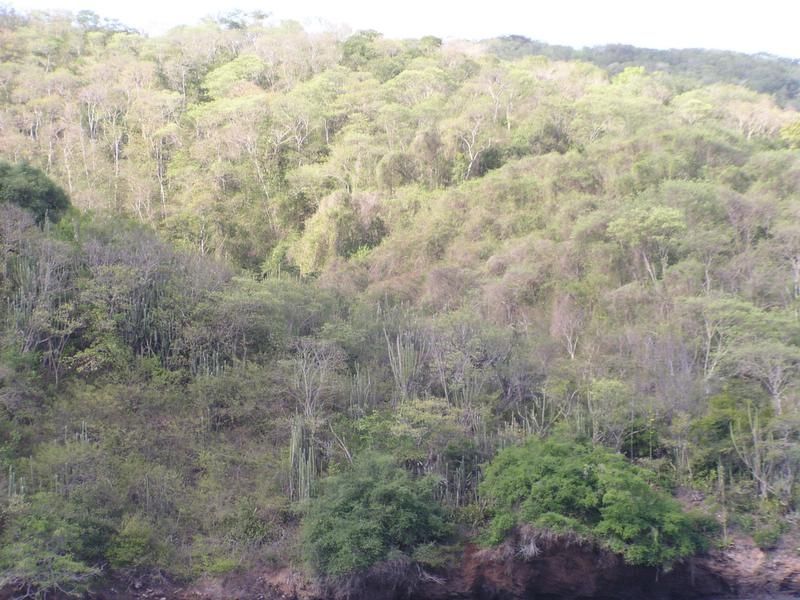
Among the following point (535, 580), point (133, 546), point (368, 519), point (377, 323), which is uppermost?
point (377, 323)

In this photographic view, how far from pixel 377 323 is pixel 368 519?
384 inches

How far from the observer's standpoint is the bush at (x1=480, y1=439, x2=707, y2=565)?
2217 cm

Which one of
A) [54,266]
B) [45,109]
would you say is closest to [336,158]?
[45,109]

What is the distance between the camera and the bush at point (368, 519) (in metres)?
22.0

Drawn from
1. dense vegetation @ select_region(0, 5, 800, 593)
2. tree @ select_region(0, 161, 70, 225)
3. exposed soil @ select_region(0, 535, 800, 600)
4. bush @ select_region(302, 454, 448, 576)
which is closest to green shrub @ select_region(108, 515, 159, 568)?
dense vegetation @ select_region(0, 5, 800, 593)

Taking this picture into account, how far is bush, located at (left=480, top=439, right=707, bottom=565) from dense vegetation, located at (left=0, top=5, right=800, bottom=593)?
90 millimetres

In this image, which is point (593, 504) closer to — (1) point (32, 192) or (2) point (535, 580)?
(2) point (535, 580)

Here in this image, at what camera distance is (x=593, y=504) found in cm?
2250

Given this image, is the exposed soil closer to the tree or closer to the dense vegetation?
the dense vegetation

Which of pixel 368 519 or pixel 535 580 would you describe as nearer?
pixel 368 519

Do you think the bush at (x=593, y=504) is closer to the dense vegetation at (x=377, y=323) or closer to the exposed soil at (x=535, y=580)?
the dense vegetation at (x=377, y=323)

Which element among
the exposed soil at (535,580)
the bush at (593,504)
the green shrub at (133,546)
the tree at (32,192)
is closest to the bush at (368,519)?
the exposed soil at (535,580)

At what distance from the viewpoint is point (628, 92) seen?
5088 cm

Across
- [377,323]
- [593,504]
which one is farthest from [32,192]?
[593,504]
